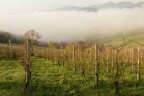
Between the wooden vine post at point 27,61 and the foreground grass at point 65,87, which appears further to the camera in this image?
the wooden vine post at point 27,61

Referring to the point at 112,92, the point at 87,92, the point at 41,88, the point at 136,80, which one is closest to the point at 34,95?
the point at 41,88

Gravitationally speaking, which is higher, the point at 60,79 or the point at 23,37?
the point at 23,37

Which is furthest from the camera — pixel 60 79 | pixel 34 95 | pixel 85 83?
pixel 60 79

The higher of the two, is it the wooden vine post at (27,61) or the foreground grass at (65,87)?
the wooden vine post at (27,61)

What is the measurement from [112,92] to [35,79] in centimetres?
967

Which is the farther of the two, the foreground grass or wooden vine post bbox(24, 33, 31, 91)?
wooden vine post bbox(24, 33, 31, 91)

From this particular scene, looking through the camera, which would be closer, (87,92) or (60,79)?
(87,92)

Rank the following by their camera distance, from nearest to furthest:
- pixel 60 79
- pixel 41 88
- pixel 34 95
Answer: pixel 34 95
pixel 41 88
pixel 60 79

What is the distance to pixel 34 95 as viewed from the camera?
99.2 ft

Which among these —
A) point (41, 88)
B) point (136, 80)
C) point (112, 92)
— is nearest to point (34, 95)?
point (41, 88)

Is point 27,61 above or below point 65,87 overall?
above

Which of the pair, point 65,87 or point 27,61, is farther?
point 65,87

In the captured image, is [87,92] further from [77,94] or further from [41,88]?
[41,88]

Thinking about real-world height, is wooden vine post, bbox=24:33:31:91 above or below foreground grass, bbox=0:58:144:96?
above
